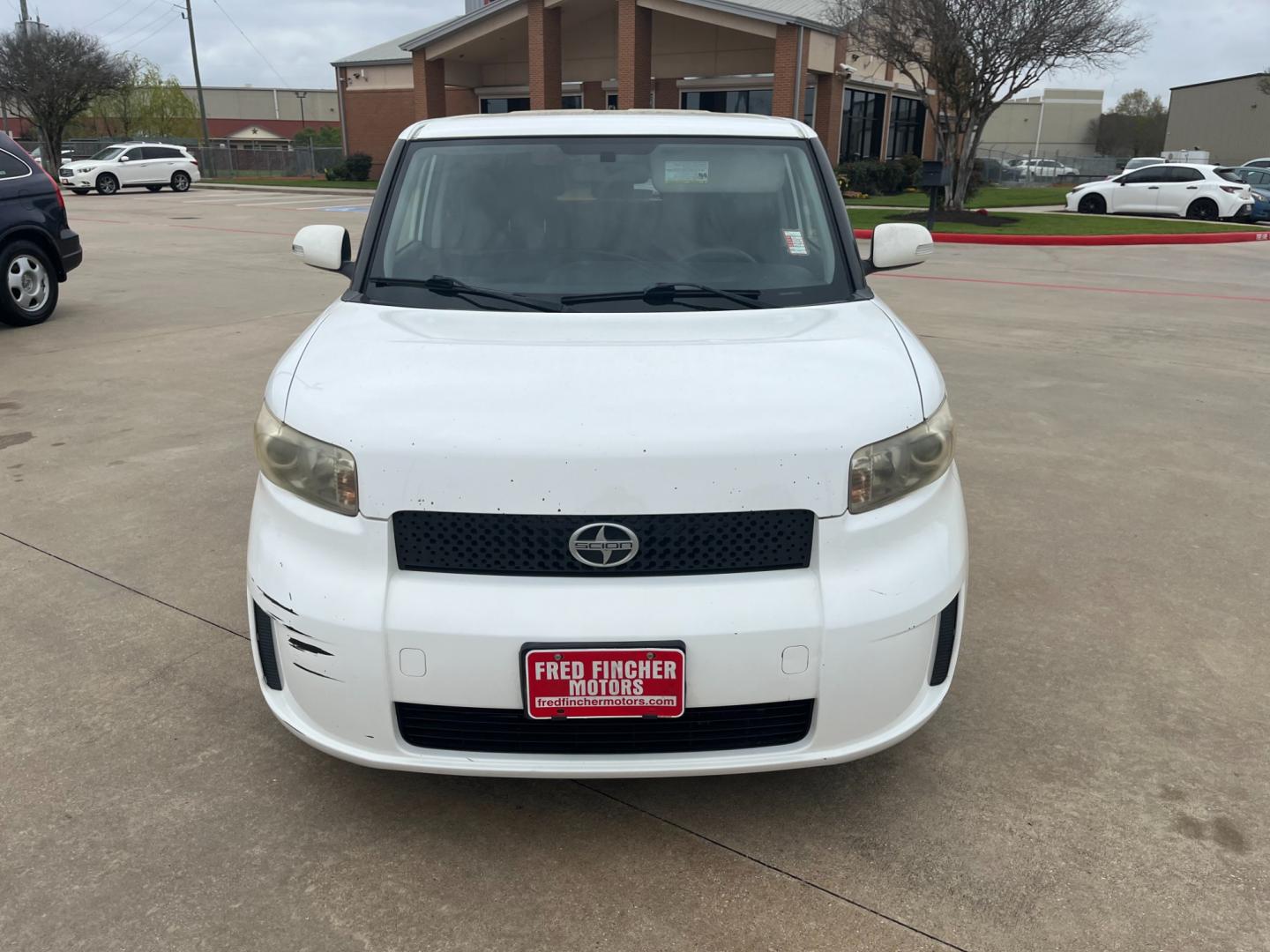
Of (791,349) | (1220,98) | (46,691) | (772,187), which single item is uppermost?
(1220,98)

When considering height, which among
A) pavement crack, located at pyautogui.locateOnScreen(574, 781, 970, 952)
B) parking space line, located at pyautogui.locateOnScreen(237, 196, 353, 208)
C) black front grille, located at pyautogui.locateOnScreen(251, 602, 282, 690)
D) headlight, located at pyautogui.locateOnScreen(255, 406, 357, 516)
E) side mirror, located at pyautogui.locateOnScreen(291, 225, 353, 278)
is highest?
side mirror, located at pyautogui.locateOnScreen(291, 225, 353, 278)

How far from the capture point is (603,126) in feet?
11.7

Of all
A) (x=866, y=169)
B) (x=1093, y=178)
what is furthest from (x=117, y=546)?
(x=1093, y=178)

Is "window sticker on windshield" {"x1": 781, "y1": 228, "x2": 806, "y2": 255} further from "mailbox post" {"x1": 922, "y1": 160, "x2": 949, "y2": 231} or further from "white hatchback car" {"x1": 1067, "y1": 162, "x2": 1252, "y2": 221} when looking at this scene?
"white hatchback car" {"x1": 1067, "y1": 162, "x2": 1252, "y2": 221}

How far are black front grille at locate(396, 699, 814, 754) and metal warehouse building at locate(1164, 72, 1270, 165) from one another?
76622 mm

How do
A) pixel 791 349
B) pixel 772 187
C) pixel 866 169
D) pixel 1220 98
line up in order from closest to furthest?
1. pixel 791 349
2. pixel 772 187
3. pixel 866 169
4. pixel 1220 98

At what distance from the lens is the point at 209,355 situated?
827cm

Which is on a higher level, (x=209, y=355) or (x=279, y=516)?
(x=279, y=516)

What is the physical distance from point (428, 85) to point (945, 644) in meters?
38.2

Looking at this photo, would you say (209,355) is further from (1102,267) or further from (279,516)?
(1102,267)

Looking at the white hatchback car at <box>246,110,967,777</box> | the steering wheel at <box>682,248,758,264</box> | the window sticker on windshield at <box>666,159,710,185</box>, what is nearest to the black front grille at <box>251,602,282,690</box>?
the white hatchback car at <box>246,110,967,777</box>

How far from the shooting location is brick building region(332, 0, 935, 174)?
1236 inches

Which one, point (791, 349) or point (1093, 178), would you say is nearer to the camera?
point (791, 349)

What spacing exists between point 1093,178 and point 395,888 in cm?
5966
